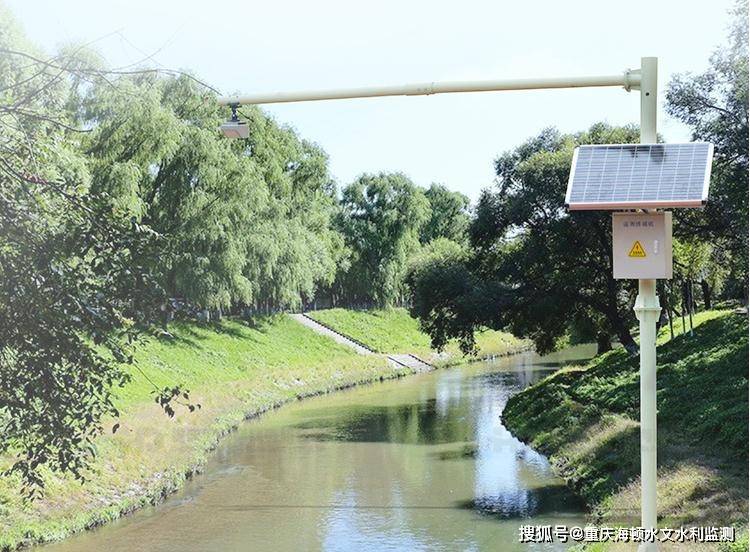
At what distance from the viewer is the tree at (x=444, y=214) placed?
6738 cm

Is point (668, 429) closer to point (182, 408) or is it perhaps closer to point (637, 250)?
point (637, 250)

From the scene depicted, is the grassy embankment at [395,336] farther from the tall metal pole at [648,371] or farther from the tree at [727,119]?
the tall metal pole at [648,371]

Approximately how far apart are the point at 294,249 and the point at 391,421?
11.3 meters

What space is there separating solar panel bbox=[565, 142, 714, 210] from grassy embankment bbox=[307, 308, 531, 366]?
127 ft

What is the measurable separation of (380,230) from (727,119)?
115ft

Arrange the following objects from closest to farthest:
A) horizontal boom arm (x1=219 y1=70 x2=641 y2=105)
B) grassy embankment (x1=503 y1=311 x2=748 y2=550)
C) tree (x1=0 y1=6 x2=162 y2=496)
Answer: tree (x1=0 y1=6 x2=162 y2=496), horizontal boom arm (x1=219 y1=70 x2=641 y2=105), grassy embankment (x1=503 y1=311 x2=748 y2=550)

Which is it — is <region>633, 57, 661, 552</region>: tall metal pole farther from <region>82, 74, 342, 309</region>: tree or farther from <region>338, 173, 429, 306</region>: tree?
<region>338, 173, 429, 306</region>: tree

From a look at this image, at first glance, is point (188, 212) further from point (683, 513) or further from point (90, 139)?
point (683, 513)

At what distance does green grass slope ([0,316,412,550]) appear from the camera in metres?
15.0

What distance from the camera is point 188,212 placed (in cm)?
3064

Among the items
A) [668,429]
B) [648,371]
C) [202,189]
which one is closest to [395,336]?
[202,189]

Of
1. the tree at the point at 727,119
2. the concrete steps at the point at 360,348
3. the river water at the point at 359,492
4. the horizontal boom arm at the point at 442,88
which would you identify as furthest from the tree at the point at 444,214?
the horizontal boom arm at the point at 442,88

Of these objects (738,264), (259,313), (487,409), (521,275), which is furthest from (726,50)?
(259,313)

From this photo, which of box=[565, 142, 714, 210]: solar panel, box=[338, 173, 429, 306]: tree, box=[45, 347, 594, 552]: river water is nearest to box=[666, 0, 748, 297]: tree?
box=[45, 347, 594, 552]: river water
